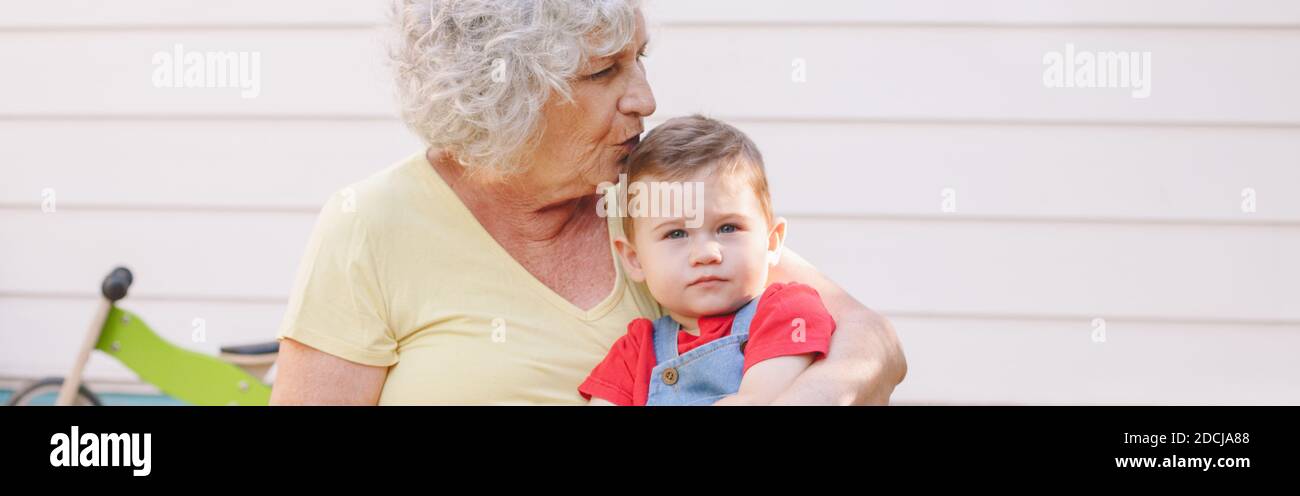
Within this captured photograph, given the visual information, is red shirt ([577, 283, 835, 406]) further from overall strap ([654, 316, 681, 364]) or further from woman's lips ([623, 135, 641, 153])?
woman's lips ([623, 135, 641, 153])

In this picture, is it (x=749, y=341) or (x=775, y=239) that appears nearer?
(x=749, y=341)

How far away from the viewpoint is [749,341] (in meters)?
1.81

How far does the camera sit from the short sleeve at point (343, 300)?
1.87 meters

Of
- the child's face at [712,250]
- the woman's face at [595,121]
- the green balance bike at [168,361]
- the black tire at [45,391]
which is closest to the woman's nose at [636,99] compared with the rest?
the woman's face at [595,121]

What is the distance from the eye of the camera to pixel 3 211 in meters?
3.69

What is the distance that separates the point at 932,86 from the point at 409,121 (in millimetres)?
1878

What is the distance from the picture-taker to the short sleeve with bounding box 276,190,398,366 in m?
1.87

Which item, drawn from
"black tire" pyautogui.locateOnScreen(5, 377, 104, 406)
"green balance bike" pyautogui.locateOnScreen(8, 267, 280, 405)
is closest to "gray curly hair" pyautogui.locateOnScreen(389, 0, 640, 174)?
"green balance bike" pyautogui.locateOnScreen(8, 267, 280, 405)

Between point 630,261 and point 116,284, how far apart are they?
1.48 m

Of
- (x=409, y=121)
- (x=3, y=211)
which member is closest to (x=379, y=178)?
(x=409, y=121)

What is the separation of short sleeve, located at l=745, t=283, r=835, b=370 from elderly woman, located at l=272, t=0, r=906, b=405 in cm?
4

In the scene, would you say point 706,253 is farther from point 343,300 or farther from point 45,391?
point 45,391

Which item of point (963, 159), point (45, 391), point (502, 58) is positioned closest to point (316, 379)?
point (502, 58)

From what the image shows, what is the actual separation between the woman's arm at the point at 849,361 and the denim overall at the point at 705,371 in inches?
4.6
